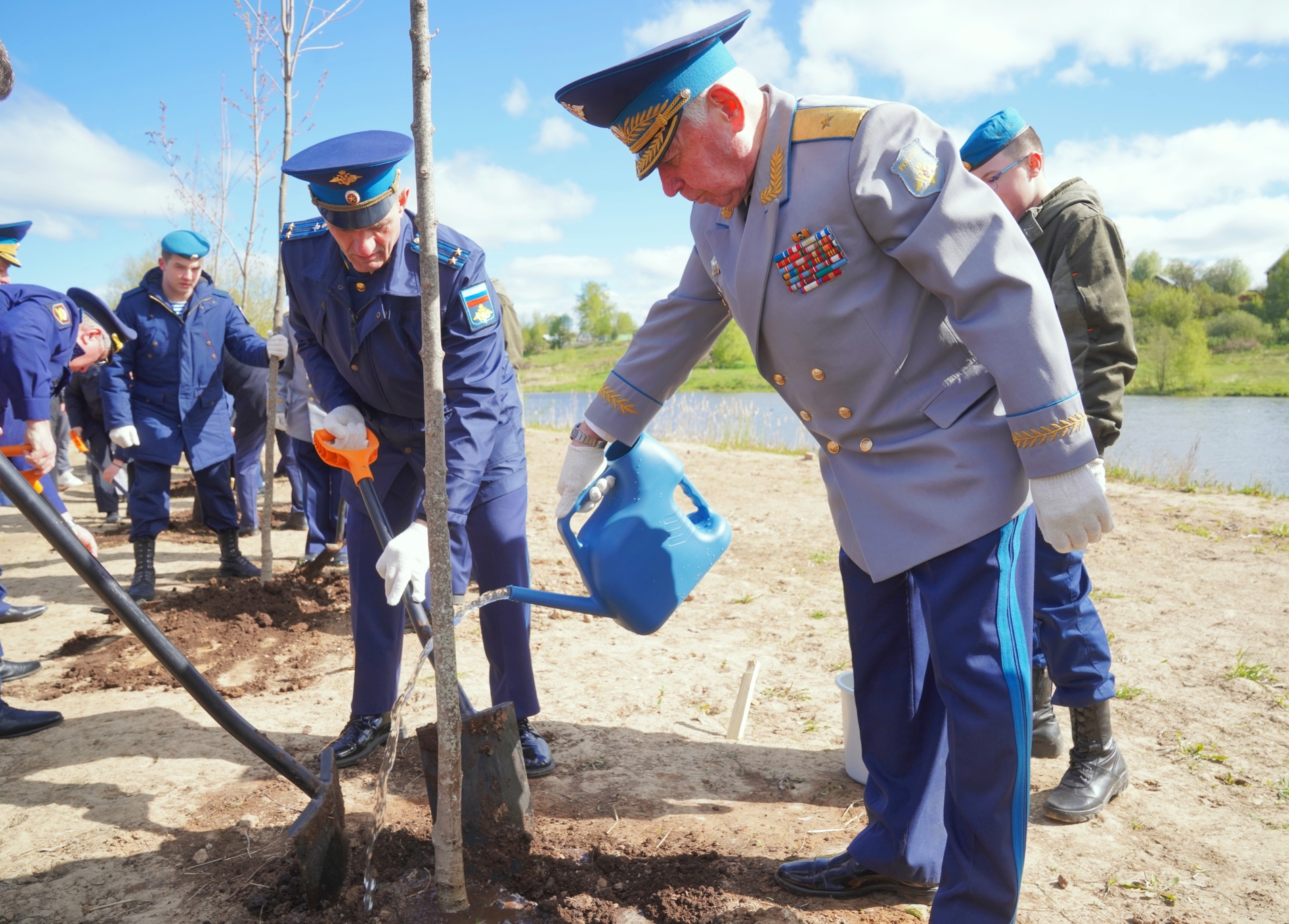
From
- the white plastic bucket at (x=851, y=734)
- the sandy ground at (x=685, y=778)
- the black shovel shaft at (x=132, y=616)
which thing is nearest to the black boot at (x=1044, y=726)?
the sandy ground at (x=685, y=778)

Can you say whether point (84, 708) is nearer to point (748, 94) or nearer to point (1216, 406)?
point (748, 94)

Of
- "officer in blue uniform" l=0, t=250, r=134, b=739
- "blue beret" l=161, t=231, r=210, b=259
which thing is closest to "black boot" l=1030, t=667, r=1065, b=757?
"officer in blue uniform" l=0, t=250, r=134, b=739

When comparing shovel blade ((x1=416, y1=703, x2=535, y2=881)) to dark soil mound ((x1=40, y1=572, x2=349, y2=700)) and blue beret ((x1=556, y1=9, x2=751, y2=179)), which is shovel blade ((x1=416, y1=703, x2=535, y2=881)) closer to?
blue beret ((x1=556, y1=9, x2=751, y2=179))

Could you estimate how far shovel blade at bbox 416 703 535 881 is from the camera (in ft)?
6.91

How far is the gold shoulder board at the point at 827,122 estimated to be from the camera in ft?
5.03

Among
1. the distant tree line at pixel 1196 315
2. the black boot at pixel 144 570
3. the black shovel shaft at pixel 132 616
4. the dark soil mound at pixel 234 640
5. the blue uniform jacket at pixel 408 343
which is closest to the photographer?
the black shovel shaft at pixel 132 616

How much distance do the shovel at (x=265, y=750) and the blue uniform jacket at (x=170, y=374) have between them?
3552 mm

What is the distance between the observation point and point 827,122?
156cm

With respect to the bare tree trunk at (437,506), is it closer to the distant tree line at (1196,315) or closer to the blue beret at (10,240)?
the blue beret at (10,240)

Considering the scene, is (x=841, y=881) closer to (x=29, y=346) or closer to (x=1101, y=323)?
(x=1101, y=323)

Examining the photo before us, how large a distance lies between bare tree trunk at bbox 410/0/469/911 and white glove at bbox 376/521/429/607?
0.27 m

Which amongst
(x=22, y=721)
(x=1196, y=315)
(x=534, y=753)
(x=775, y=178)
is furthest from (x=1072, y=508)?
(x=1196, y=315)

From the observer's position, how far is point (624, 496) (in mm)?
2029

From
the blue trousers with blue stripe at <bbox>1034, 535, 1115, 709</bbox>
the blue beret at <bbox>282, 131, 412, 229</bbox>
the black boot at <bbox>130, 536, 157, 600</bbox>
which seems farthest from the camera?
the black boot at <bbox>130, 536, 157, 600</bbox>
